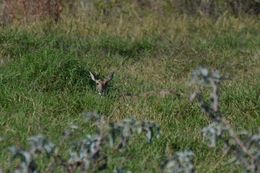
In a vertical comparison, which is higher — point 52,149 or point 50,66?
point 52,149

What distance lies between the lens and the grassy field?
4.57 m

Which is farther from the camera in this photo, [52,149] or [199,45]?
[199,45]

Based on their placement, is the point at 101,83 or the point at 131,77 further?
the point at 131,77

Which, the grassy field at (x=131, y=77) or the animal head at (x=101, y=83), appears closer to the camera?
the grassy field at (x=131, y=77)

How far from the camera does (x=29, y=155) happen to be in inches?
108

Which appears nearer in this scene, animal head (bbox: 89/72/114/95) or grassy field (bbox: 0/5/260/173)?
grassy field (bbox: 0/5/260/173)

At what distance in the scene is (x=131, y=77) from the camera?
6602 mm

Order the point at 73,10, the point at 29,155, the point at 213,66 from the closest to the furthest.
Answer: the point at 29,155 < the point at 213,66 < the point at 73,10

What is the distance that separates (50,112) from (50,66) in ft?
2.87

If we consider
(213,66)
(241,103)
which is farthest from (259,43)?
(241,103)

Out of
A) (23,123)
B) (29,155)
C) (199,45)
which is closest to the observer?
(29,155)

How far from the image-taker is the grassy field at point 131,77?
4574mm

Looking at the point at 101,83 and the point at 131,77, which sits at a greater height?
the point at 101,83

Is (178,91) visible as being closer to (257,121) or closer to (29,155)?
(257,121)
